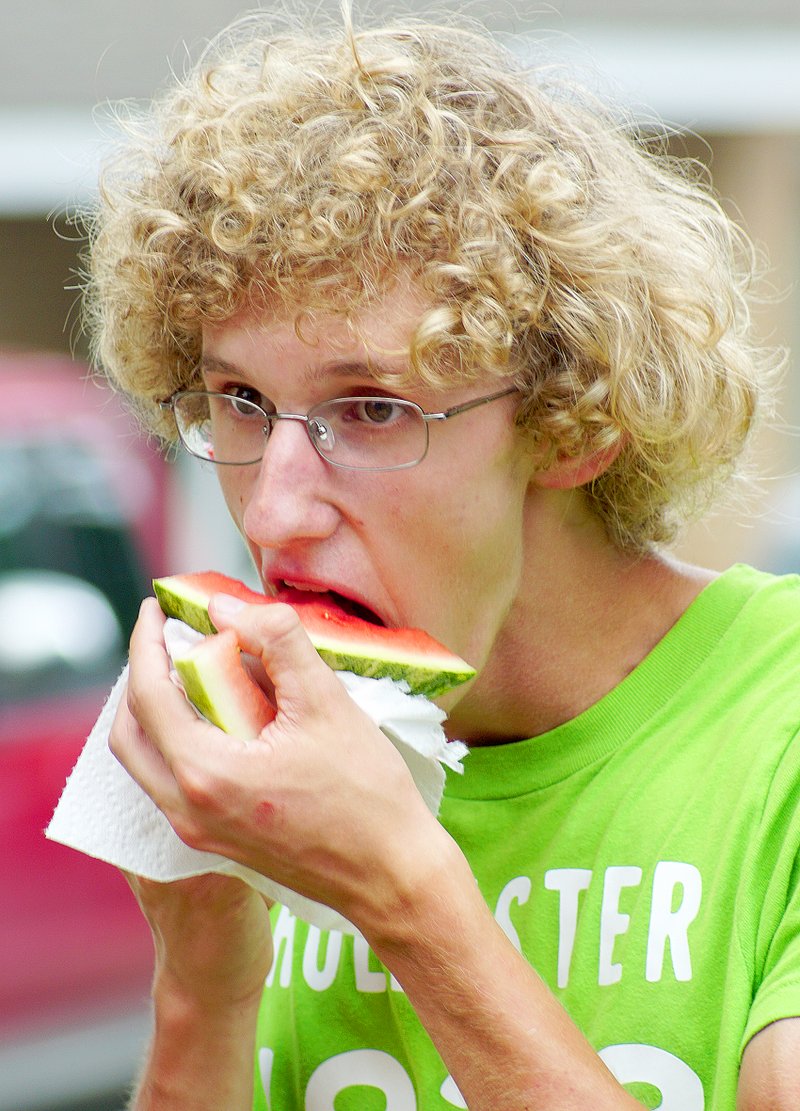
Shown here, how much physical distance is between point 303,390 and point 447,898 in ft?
2.53

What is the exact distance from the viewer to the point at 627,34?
12.4m

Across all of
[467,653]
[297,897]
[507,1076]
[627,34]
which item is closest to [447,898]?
[507,1076]

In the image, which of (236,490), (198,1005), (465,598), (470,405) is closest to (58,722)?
(198,1005)

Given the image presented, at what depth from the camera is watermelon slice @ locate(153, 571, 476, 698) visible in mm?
2098

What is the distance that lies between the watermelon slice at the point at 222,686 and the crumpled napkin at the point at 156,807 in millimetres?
161

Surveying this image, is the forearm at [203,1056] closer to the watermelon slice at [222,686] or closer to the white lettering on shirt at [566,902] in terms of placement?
the white lettering on shirt at [566,902]

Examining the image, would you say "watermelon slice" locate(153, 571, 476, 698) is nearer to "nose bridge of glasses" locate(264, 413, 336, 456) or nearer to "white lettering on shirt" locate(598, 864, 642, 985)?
"nose bridge of glasses" locate(264, 413, 336, 456)

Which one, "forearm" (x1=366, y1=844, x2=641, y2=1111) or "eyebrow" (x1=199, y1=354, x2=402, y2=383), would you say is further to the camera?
"eyebrow" (x1=199, y1=354, x2=402, y2=383)

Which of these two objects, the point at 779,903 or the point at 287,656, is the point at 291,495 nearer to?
the point at 287,656

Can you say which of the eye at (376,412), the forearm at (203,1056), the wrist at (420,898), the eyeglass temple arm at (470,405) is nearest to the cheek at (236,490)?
the eye at (376,412)

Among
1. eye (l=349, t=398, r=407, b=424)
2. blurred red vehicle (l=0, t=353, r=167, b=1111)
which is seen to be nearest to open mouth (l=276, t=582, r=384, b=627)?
eye (l=349, t=398, r=407, b=424)

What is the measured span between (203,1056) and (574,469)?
1124 mm

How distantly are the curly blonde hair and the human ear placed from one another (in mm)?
29

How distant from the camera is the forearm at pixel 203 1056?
97.8 inches
